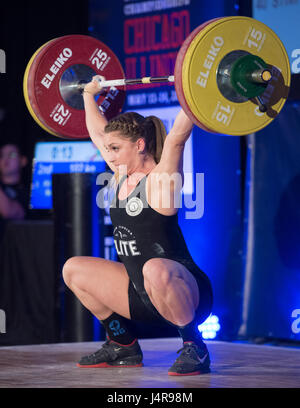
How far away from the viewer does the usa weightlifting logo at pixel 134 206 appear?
3.68m

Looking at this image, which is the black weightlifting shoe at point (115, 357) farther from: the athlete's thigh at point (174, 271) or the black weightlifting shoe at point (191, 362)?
the athlete's thigh at point (174, 271)

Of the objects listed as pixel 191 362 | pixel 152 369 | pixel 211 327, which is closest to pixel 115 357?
pixel 152 369

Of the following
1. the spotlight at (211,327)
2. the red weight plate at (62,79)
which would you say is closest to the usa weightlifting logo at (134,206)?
Result: the red weight plate at (62,79)

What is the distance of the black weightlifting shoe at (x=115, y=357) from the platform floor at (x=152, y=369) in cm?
6

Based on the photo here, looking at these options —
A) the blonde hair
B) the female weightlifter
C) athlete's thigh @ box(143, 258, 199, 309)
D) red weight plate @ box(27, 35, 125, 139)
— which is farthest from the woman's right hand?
athlete's thigh @ box(143, 258, 199, 309)

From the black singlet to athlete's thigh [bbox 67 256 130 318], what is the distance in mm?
118

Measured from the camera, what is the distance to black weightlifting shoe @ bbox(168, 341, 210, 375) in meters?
3.56

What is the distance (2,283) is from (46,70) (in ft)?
7.40

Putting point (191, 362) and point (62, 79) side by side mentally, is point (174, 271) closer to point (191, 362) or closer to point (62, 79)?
point (191, 362)

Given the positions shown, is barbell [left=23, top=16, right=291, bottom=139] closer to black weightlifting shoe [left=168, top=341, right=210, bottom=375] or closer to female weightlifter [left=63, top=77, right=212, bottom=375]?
female weightlifter [left=63, top=77, right=212, bottom=375]

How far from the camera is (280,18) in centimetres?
509

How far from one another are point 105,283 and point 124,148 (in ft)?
2.12

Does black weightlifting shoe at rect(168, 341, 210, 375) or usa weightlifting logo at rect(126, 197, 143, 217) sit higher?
usa weightlifting logo at rect(126, 197, 143, 217)

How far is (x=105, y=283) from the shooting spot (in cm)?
387
